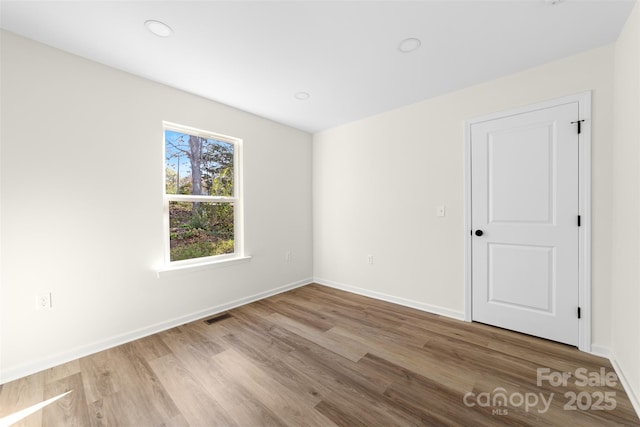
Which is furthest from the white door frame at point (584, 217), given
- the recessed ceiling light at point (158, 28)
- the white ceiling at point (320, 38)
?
the recessed ceiling light at point (158, 28)

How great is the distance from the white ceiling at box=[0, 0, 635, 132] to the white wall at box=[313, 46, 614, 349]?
0.23 m

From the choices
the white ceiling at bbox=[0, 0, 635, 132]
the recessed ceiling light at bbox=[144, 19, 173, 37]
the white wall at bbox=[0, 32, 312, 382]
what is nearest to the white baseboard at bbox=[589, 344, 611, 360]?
the white ceiling at bbox=[0, 0, 635, 132]

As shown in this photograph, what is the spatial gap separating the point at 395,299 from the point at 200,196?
107 inches

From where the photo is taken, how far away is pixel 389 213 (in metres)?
3.24

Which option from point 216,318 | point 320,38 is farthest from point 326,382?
point 320,38

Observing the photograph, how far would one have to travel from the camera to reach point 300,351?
83.5 inches

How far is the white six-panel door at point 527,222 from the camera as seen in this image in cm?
212

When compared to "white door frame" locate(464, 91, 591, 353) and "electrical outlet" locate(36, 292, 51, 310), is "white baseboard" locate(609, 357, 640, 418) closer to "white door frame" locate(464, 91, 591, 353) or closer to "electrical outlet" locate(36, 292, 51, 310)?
"white door frame" locate(464, 91, 591, 353)

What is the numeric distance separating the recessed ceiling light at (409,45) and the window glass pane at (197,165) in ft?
7.28

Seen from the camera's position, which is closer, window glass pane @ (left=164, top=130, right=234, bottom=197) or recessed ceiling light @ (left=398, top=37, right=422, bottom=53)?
recessed ceiling light @ (left=398, top=37, right=422, bottom=53)

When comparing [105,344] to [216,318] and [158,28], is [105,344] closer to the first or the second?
[216,318]

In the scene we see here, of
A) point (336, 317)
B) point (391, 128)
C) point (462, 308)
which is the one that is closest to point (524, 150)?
point (391, 128)

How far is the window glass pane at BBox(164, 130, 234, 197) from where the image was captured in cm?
269

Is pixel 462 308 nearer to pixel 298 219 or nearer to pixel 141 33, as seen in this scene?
pixel 298 219
